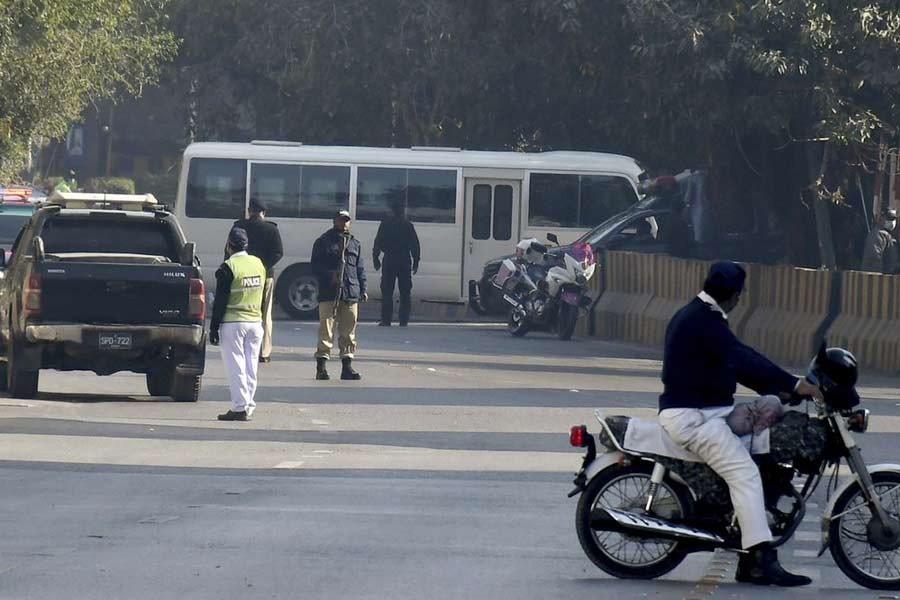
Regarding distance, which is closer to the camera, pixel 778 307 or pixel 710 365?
pixel 710 365

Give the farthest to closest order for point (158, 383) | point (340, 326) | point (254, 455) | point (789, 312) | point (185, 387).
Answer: point (789, 312)
point (340, 326)
point (158, 383)
point (185, 387)
point (254, 455)

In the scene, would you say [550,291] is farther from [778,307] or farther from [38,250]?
[38,250]

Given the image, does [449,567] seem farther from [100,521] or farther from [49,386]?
[49,386]

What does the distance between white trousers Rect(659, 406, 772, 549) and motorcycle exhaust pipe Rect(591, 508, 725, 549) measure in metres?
0.20

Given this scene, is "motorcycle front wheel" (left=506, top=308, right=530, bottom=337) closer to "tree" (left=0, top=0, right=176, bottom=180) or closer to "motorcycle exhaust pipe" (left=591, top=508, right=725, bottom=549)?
"tree" (left=0, top=0, right=176, bottom=180)

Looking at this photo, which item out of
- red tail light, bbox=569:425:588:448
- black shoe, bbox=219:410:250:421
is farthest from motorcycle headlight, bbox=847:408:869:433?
black shoe, bbox=219:410:250:421

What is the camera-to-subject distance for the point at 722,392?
336 inches

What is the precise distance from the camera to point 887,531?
848cm

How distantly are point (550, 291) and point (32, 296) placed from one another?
12.1 meters

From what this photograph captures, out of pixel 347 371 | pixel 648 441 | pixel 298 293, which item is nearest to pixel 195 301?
pixel 347 371

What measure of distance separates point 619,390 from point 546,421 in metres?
3.22

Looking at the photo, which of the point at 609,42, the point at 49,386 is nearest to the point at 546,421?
the point at 49,386

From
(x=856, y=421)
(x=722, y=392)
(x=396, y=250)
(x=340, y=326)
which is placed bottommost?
(x=340, y=326)

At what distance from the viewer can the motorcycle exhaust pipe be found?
8516mm
